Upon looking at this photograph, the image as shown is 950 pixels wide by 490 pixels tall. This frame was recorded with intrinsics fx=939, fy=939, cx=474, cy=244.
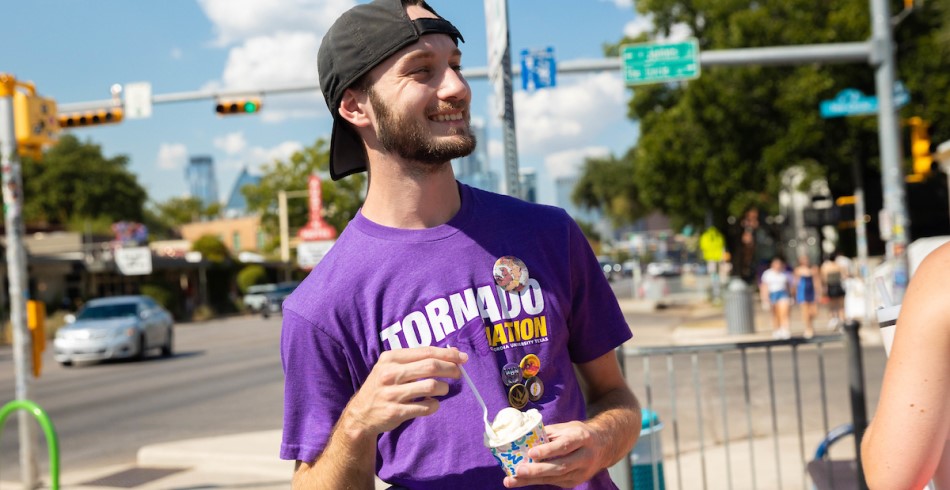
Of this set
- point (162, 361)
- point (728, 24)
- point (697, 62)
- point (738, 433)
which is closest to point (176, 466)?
point (738, 433)

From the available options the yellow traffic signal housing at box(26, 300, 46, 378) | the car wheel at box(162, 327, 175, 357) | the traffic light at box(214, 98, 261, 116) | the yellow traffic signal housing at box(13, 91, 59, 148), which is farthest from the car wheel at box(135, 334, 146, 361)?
the yellow traffic signal housing at box(26, 300, 46, 378)

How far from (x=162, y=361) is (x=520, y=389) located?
1996cm

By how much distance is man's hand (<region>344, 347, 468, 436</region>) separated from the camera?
66.4 inches

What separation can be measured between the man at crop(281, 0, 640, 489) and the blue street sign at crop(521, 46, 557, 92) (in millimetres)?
12404

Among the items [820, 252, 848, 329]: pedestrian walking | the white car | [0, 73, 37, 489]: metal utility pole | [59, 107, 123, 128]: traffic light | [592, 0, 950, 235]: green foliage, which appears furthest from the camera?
[592, 0, 950, 235]: green foliage

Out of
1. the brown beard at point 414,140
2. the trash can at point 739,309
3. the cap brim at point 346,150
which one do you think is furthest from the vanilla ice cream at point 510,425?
the trash can at point 739,309

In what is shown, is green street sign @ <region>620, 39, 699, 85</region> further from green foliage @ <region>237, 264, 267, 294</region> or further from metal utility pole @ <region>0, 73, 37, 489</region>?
green foliage @ <region>237, 264, 267, 294</region>

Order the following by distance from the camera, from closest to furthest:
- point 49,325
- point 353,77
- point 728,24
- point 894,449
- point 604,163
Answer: point 894,449 < point 353,77 < point 728,24 < point 49,325 < point 604,163

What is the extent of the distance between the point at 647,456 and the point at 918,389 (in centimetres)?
289

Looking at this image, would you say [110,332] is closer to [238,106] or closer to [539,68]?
[238,106]

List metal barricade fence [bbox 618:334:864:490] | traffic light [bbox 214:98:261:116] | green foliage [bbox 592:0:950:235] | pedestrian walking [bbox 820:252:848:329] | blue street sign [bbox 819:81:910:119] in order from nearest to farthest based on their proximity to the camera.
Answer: metal barricade fence [bbox 618:334:864:490] < blue street sign [bbox 819:81:910:119] < traffic light [bbox 214:98:261:116] < pedestrian walking [bbox 820:252:848:329] < green foliage [bbox 592:0:950:235]

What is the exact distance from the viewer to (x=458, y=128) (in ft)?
6.50

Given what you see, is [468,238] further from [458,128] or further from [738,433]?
[738,433]

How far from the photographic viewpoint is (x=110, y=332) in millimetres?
19625
